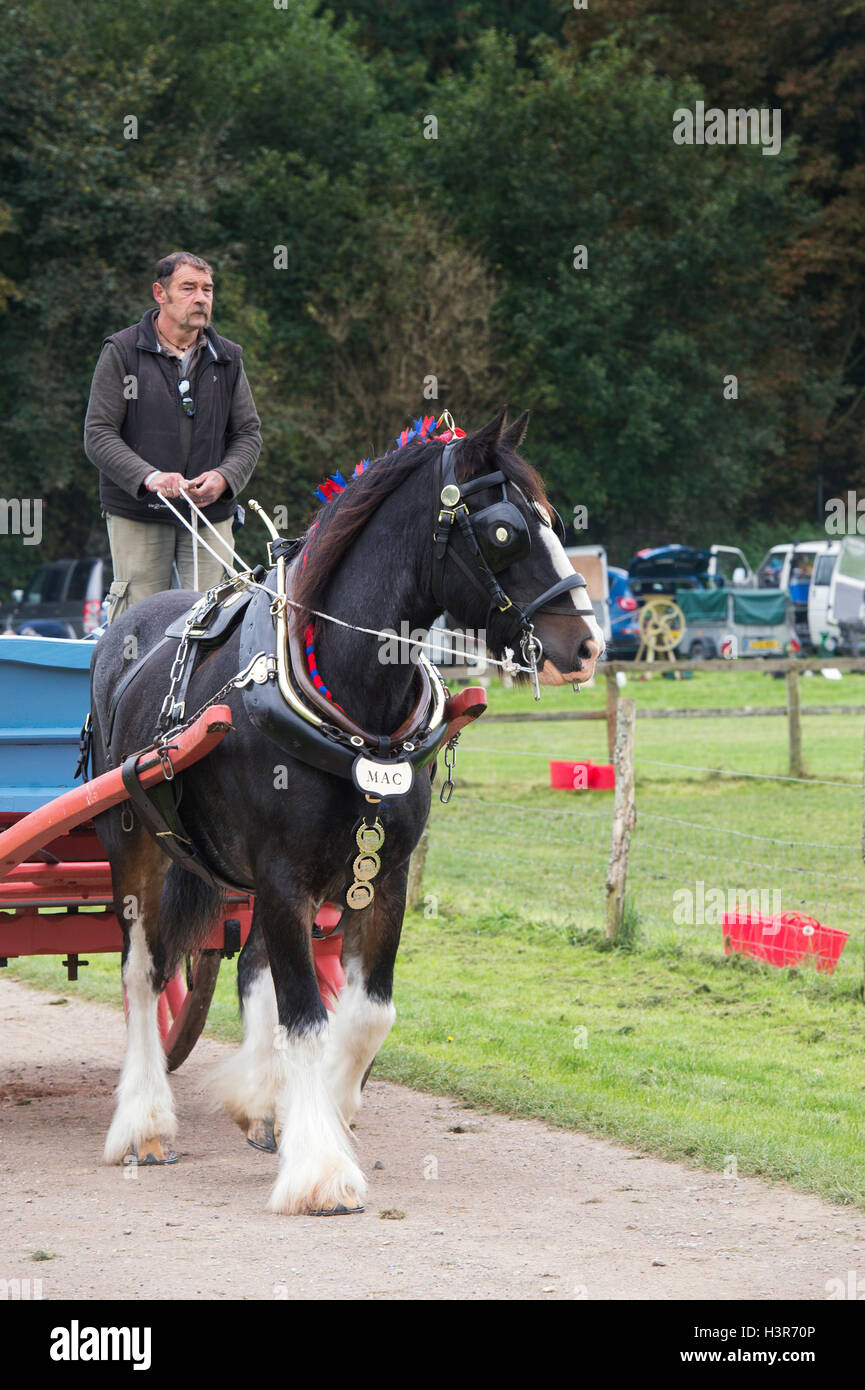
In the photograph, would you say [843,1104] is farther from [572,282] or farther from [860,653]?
[572,282]

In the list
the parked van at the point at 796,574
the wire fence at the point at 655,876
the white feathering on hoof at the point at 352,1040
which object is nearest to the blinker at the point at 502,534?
the white feathering on hoof at the point at 352,1040

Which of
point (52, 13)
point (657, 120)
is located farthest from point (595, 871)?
point (657, 120)

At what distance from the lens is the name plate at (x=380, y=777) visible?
4906 millimetres

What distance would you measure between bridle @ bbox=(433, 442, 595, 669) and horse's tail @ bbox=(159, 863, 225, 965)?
1.75m

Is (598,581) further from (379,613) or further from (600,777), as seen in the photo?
(379,613)

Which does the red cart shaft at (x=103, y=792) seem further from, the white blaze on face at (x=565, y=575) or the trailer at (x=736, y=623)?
the trailer at (x=736, y=623)

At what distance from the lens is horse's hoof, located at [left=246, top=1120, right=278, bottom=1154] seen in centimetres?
593

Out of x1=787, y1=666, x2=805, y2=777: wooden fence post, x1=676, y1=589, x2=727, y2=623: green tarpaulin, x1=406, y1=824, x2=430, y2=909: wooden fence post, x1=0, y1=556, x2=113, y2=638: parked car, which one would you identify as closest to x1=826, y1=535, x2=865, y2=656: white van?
x1=676, y1=589, x2=727, y2=623: green tarpaulin

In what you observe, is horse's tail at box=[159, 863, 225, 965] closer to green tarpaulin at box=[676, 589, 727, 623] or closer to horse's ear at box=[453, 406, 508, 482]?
horse's ear at box=[453, 406, 508, 482]

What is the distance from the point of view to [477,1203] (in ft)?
17.4

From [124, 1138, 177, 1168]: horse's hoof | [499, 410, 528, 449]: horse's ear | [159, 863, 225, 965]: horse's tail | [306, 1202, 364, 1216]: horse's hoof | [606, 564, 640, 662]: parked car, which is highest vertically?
[606, 564, 640, 662]: parked car

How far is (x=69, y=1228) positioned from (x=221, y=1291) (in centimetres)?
91

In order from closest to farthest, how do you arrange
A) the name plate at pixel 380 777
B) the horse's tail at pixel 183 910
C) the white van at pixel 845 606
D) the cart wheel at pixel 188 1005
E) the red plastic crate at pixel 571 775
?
1. the name plate at pixel 380 777
2. the horse's tail at pixel 183 910
3. the cart wheel at pixel 188 1005
4. the red plastic crate at pixel 571 775
5. the white van at pixel 845 606

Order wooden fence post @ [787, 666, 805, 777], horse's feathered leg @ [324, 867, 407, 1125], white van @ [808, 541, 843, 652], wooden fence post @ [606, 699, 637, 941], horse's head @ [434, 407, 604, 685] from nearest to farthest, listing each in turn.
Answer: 1. horse's head @ [434, 407, 604, 685]
2. horse's feathered leg @ [324, 867, 407, 1125]
3. wooden fence post @ [606, 699, 637, 941]
4. wooden fence post @ [787, 666, 805, 777]
5. white van @ [808, 541, 843, 652]
